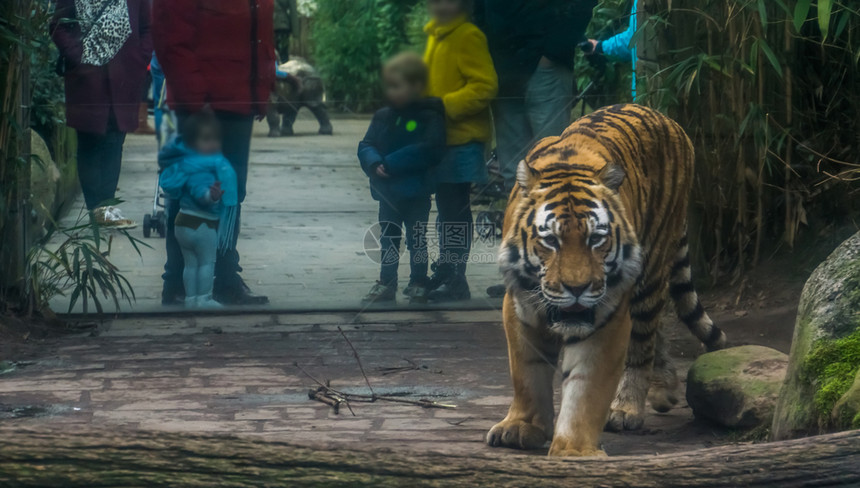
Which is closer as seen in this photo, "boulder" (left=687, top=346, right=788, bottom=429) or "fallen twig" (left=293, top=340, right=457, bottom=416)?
"boulder" (left=687, top=346, right=788, bottom=429)

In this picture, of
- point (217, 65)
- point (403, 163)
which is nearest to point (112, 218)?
point (217, 65)

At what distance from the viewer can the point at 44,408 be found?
4965mm

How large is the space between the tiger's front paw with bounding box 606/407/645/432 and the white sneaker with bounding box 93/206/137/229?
129 inches

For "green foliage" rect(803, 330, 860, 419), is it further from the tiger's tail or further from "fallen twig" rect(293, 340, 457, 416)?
"fallen twig" rect(293, 340, 457, 416)

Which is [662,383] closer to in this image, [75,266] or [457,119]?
[457,119]

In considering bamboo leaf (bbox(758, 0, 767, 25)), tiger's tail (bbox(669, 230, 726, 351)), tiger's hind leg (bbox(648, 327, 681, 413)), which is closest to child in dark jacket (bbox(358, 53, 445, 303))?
bamboo leaf (bbox(758, 0, 767, 25))

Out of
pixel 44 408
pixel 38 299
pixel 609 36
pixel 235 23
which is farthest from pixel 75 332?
pixel 609 36

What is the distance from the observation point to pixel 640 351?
4930mm

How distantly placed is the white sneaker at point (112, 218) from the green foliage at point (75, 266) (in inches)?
2.0

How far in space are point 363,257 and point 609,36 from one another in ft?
7.19

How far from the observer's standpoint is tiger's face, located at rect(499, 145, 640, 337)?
406 centimetres

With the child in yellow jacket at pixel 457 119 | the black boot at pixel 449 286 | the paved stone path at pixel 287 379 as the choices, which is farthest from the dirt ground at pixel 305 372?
the child in yellow jacket at pixel 457 119

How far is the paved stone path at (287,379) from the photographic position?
15.5 ft

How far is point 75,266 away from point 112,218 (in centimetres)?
52
